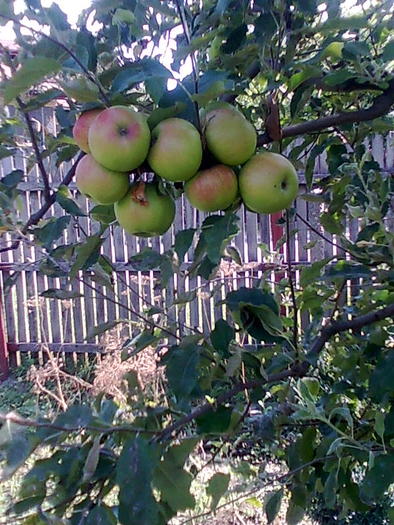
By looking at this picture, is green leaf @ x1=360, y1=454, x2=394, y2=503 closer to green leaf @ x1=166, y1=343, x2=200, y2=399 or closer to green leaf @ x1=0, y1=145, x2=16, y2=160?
green leaf @ x1=166, y1=343, x2=200, y2=399

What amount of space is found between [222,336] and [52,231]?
385 mm

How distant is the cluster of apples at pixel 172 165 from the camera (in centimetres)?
71

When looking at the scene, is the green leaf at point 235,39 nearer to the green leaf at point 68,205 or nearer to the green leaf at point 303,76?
the green leaf at point 303,76

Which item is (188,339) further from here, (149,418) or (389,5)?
(389,5)

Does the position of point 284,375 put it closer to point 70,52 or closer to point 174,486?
point 174,486

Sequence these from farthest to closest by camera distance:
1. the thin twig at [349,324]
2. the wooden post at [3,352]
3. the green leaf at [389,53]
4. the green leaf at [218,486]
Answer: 1. the wooden post at [3,352]
2. the thin twig at [349,324]
3. the green leaf at [218,486]
4. the green leaf at [389,53]

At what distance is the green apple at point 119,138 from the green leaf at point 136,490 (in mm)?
382

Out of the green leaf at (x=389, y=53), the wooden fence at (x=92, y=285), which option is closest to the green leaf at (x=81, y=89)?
the green leaf at (x=389, y=53)

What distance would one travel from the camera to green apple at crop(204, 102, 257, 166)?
74cm

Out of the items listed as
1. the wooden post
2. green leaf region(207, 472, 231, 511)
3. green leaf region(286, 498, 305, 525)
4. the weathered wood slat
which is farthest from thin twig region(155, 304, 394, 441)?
the wooden post

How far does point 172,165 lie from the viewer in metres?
0.72

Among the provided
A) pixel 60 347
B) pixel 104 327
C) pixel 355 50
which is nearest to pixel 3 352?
pixel 60 347

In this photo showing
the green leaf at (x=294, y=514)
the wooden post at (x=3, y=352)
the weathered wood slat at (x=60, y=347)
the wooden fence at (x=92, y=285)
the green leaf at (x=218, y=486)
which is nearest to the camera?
the green leaf at (x=218, y=486)

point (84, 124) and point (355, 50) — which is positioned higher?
point (355, 50)
